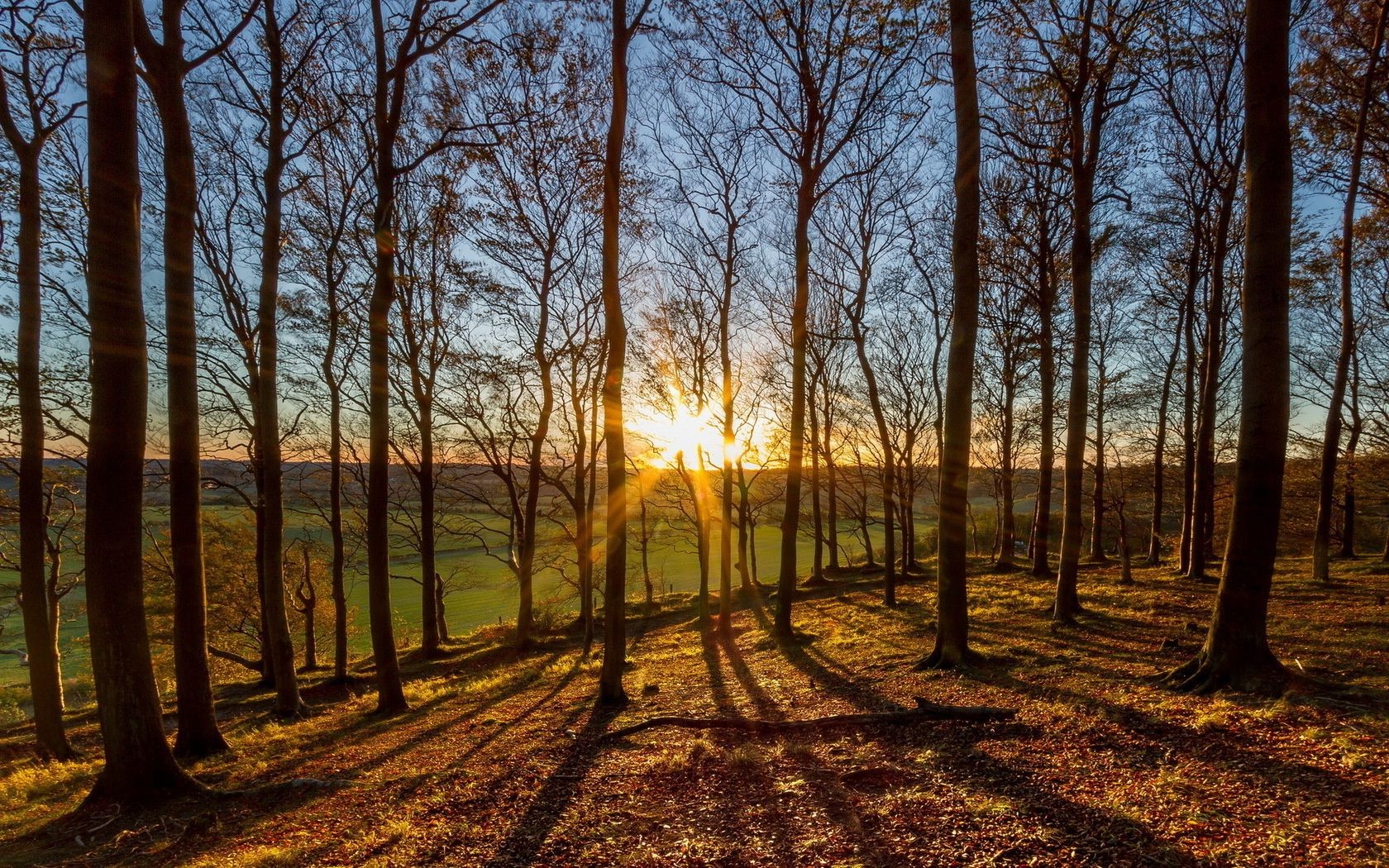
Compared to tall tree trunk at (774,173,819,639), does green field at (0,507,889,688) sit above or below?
below

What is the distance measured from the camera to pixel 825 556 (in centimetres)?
5853

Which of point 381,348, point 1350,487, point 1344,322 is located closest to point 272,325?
point 381,348

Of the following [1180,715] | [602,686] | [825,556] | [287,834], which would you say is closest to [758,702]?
[602,686]

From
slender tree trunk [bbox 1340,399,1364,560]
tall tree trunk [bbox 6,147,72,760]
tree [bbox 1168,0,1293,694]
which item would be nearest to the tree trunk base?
tree [bbox 1168,0,1293,694]

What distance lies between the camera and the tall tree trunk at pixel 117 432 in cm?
528

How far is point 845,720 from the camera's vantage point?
21.7ft

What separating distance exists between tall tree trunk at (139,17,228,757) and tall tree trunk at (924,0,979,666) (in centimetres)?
985

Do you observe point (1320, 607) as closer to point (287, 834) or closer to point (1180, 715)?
point (1180, 715)

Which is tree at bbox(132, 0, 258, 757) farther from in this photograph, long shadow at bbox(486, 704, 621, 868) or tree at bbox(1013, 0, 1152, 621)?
tree at bbox(1013, 0, 1152, 621)

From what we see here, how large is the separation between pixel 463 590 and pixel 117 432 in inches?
1898

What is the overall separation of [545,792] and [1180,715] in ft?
19.0

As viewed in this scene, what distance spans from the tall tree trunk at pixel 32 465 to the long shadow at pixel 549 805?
33.0 ft

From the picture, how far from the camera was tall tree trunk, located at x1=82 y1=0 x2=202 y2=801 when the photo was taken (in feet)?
17.3

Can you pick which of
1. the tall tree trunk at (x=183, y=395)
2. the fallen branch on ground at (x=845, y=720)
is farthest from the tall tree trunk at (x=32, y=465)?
the fallen branch on ground at (x=845, y=720)
